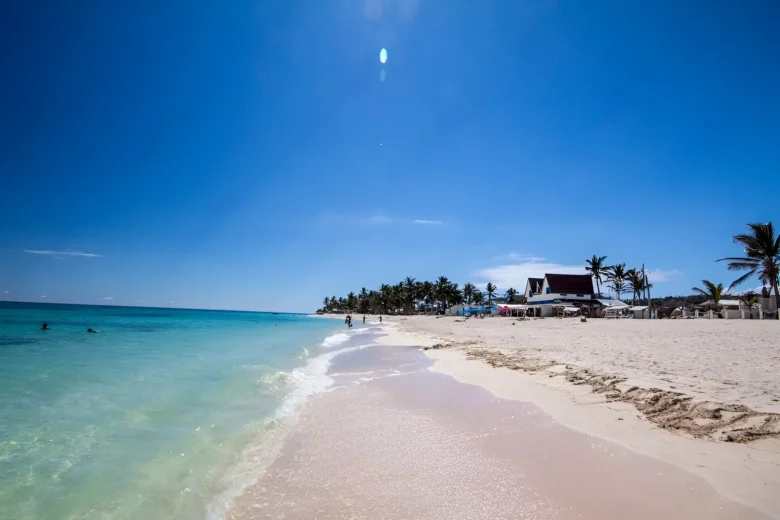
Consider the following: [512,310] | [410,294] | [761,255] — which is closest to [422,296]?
[410,294]

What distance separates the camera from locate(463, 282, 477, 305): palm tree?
117000 mm

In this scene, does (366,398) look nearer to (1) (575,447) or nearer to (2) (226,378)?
(1) (575,447)

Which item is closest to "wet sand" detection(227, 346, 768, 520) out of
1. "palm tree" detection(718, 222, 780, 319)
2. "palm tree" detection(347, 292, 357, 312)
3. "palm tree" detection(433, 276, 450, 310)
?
"palm tree" detection(718, 222, 780, 319)

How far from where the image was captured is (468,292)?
117250mm

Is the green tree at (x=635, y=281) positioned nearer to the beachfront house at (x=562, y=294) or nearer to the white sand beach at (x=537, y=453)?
the beachfront house at (x=562, y=294)

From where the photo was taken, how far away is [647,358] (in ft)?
35.5

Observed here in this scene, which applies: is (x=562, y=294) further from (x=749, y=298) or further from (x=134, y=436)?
A: (x=134, y=436)

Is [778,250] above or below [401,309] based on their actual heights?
above

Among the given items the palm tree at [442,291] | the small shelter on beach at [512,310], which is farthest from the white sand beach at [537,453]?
the palm tree at [442,291]

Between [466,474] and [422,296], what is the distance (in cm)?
11292

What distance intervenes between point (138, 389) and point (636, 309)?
152ft

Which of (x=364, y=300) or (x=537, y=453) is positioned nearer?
(x=537, y=453)

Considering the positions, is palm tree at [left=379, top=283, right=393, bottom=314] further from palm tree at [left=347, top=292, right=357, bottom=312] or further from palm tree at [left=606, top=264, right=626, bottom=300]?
palm tree at [left=606, top=264, right=626, bottom=300]

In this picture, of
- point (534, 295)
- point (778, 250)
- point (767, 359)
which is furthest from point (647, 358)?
point (534, 295)
